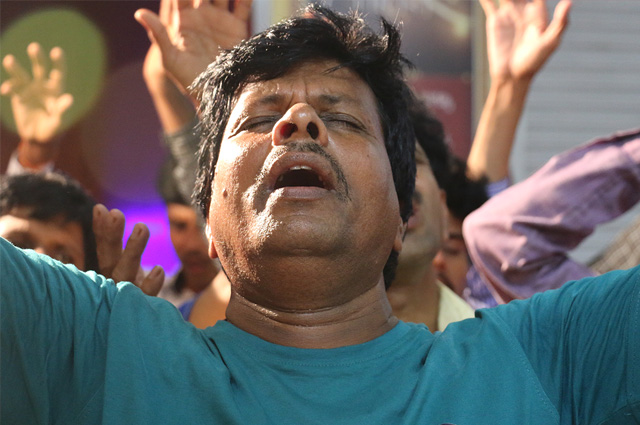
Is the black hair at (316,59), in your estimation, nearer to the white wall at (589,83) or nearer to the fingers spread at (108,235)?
the fingers spread at (108,235)

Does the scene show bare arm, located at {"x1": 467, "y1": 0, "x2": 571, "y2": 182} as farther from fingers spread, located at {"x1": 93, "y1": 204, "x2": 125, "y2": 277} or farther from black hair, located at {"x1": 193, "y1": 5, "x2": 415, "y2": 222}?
fingers spread, located at {"x1": 93, "y1": 204, "x2": 125, "y2": 277}

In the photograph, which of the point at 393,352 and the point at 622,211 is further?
the point at 622,211

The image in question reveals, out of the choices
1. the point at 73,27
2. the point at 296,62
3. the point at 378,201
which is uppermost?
the point at 296,62

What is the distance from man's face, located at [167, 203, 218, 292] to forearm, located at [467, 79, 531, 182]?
1.40 m

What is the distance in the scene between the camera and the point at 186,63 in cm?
262

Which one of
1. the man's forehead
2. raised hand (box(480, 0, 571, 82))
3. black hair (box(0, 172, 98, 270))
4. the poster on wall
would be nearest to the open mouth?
the man's forehead

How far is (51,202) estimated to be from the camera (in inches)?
108

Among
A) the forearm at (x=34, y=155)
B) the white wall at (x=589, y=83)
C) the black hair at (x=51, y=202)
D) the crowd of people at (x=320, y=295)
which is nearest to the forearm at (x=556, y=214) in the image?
the crowd of people at (x=320, y=295)

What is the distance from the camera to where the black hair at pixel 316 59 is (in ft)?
6.64

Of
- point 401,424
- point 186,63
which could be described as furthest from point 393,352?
point 186,63

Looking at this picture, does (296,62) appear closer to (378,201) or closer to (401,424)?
(378,201)

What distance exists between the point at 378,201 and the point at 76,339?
730 mm

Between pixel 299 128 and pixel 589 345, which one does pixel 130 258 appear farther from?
pixel 589 345

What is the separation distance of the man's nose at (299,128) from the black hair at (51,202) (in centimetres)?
103
